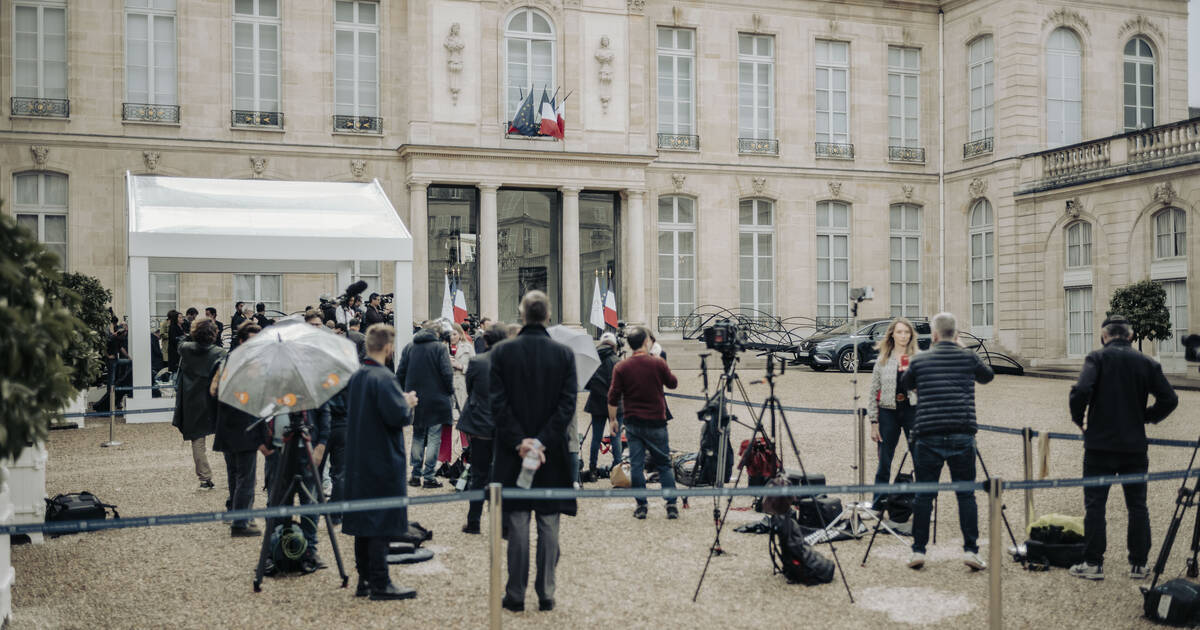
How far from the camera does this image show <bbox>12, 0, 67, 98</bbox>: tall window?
20.1 m

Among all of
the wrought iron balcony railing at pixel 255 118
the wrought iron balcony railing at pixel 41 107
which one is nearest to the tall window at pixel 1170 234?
the wrought iron balcony railing at pixel 255 118

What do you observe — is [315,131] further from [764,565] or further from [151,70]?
[764,565]

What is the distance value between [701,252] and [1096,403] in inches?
741

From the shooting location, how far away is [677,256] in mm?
24984

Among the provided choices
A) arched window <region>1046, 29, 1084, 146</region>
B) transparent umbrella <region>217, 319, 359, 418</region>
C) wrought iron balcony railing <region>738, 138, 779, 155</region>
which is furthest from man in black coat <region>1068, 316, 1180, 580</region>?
arched window <region>1046, 29, 1084, 146</region>

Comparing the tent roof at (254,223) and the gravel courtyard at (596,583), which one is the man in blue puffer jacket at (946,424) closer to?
the gravel courtyard at (596,583)

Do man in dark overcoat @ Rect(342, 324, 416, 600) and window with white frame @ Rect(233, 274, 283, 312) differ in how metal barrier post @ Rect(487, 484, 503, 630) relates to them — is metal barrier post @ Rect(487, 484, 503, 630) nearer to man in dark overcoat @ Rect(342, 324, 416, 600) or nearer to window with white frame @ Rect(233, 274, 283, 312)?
man in dark overcoat @ Rect(342, 324, 416, 600)

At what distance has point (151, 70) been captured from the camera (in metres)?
20.9

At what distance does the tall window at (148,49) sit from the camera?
2084 centimetres

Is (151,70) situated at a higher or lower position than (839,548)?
higher

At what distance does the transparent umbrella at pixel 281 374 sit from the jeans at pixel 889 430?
4146mm

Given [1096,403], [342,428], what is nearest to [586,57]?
[342,428]

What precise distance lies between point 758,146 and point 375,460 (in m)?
21.2

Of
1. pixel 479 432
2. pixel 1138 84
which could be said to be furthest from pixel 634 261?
pixel 479 432
